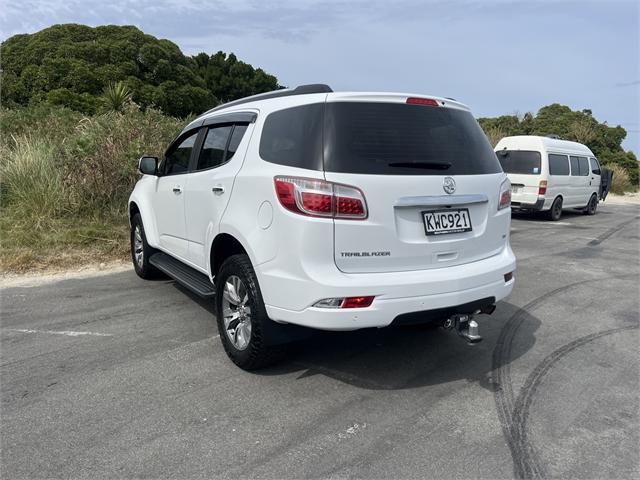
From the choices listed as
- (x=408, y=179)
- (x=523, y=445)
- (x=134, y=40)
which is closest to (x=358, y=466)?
(x=523, y=445)

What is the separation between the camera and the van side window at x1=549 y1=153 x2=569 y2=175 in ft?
45.6

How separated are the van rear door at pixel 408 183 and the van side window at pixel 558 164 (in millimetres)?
11616

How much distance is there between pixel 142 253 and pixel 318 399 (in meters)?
3.70

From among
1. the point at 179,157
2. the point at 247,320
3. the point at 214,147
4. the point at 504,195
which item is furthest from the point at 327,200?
the point at 179,157

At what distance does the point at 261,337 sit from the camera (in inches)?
131

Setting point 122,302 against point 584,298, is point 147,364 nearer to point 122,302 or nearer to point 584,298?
point 122,302

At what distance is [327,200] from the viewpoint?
2938mm

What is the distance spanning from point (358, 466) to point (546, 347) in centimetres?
240

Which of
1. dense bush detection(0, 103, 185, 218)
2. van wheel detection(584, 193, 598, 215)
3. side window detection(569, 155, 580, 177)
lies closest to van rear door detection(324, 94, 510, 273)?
dense bush detection(0, 103, 185, 218)

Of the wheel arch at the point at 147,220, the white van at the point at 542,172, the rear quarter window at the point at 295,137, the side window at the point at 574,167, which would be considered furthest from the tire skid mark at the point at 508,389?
the side window at the point at 574,167

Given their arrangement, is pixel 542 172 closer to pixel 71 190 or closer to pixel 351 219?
pixel 71 190

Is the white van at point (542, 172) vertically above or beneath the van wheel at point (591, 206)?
above

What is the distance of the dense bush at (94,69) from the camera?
18.9 metres

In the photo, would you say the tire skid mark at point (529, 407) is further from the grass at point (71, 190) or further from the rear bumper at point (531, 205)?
the rear bumper at point (531, 205)
